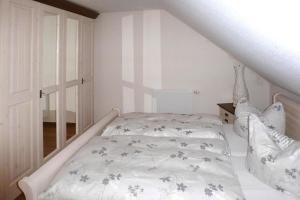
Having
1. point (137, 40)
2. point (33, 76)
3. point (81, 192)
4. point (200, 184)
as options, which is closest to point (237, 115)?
point (200, 184)

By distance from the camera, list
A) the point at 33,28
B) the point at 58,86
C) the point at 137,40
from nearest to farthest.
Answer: the point at 33,28 → the point at 58,86 → the point at 137,40

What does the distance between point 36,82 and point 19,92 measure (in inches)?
12.3

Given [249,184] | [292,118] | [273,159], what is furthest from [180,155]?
[292,118]

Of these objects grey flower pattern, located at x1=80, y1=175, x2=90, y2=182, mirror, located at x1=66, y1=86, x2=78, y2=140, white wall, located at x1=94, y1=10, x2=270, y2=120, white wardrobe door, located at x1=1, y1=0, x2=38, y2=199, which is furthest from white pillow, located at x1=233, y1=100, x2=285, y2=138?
mirror, located at x1=66, y1=86, x2=78, y2=140

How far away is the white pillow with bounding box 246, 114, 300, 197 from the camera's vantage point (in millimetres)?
1482

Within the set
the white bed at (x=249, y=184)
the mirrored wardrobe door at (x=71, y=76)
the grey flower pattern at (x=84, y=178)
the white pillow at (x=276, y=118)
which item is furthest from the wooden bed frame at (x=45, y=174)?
the mirrored wardrobe door at (x=71, y=76)

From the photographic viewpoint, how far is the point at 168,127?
2.45 m

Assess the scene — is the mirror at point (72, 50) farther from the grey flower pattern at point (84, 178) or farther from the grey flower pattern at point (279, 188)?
the grey flower pattern at point (279, 188)

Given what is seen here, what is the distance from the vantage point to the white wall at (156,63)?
4.20 metres

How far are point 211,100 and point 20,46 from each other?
289cm

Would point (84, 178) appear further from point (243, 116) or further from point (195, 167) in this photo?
point (243, 116)

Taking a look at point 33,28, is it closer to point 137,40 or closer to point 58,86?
point 58,86

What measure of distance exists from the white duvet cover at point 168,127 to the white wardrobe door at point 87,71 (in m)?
1.57

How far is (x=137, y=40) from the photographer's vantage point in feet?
14.1
